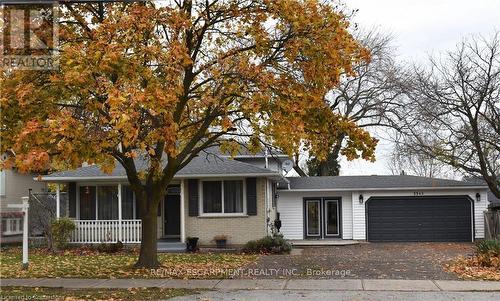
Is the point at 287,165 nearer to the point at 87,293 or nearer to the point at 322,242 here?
the point at 322,242

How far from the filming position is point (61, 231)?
24.5 m

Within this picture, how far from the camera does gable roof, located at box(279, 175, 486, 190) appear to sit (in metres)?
29.8

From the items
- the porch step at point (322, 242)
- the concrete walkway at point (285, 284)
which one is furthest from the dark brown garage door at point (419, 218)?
the concrete walkway at point (285, 284)

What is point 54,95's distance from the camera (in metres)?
12.8

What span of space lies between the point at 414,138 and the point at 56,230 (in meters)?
20.6

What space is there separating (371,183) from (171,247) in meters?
12.0

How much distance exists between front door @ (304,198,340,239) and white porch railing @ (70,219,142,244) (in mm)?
9677

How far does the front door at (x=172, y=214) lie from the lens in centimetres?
2655

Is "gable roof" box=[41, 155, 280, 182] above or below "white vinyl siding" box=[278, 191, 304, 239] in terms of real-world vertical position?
above

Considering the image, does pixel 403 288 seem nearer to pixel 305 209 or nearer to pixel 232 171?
pixel 232 171

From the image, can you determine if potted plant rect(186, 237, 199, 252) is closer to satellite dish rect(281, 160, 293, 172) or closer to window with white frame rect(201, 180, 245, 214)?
window with white frame rect(201, 180, 245, 214)

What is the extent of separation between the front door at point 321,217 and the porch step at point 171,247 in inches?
345

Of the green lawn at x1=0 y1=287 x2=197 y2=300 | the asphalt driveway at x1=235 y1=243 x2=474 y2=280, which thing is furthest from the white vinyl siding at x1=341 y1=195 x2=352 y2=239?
the green lawn at x1=0 y1=287 x2=197 y2=300

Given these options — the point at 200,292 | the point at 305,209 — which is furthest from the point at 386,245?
the point at 200,292
